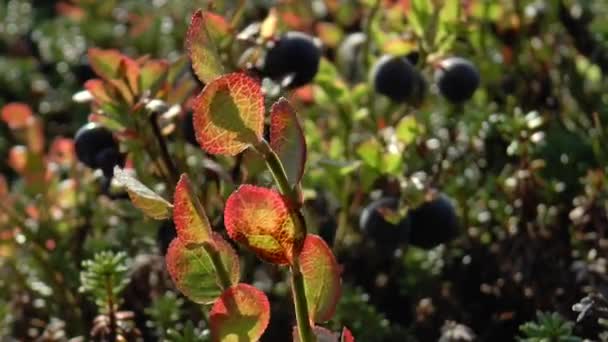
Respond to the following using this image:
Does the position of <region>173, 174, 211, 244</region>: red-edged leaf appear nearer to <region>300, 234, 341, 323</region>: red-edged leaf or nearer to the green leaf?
<region>300, 234, 341, 323</region>: red-edged leaf

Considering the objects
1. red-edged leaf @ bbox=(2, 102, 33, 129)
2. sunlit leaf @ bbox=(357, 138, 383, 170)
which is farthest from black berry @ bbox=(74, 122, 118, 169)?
red-edged leaf @ bbox=(2, 102, 33, 129)

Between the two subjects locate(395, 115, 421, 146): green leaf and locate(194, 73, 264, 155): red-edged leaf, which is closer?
locate(194, 73, 264, 155): red-edged leaf

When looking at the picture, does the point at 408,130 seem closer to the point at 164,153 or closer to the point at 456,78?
the point at 456,78

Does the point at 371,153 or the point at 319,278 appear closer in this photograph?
the point at 319,278

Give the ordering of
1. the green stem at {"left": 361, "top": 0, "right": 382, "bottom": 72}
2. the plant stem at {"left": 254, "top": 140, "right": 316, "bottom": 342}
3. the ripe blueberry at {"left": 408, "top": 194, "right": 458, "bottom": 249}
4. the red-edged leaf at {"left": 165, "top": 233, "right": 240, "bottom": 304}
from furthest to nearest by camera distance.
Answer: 1. the green stem at {"left": 361, "top": 0, "right": 382, "bottom": 72}
2. the ripe blueberry at {"left": 408, "top": 194, "right": 458, "bottom": 249}
3. the red-edged leaf at {"left": 165, "top": 233, "right": 240, "bottom": 304}
4. the plant stem at {"left": 254, "top": 140, "right": 316, "bottom": 342}

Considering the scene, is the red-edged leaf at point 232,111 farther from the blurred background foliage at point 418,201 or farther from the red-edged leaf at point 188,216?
the blurred background foliage at point 418,201

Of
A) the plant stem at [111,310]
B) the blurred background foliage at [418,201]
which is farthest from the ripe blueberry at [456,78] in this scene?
the plant stem at [111,310]

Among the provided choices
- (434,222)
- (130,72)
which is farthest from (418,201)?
(130,72)
